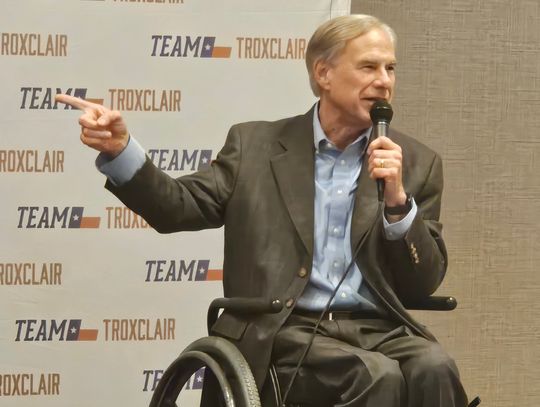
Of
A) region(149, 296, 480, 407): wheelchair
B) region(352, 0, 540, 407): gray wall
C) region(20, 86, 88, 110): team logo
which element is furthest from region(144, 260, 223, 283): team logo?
region(149, 296, 480, 407): wheelchair

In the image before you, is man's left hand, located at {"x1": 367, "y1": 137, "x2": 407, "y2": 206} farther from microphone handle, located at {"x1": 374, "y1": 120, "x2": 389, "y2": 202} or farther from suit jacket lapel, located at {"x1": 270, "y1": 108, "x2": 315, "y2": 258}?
suit jacket lapel, located at {"x1": 270, "y1": 108, "x2": 315, "y2": 258}

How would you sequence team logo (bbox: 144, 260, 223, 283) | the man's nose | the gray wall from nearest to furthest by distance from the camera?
the man's nose
team logo (bbox: 144, 260, 223, 283)
the gray wall

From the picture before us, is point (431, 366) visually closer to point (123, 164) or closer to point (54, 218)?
point (123, 164)

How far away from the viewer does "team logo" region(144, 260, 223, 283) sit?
4352 mm

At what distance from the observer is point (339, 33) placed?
3242 mm

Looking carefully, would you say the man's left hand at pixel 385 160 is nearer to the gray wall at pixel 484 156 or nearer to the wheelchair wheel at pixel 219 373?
the wheelchair wheel at pixel 219 373

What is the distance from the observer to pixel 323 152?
10.7ft

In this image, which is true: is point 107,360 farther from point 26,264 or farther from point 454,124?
point 454,124

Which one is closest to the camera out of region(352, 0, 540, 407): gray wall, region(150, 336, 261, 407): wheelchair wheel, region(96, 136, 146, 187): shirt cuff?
region(150, 336, 261, 407): wheelchair wheel

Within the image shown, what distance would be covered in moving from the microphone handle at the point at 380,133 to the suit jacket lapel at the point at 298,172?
259mm

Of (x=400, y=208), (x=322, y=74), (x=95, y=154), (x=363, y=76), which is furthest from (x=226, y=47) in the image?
(x=400, y=208)

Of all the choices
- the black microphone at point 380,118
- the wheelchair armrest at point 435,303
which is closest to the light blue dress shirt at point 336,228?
the wheelchair armrest at point 435,303

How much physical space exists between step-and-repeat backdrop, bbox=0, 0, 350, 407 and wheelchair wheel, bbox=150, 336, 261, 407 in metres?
1.25

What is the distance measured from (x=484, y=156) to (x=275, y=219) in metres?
1.95
